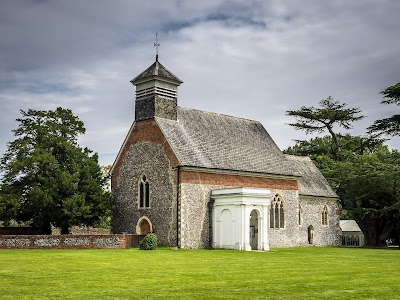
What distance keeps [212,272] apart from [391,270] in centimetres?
782

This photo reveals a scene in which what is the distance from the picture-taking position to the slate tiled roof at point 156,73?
144 ft

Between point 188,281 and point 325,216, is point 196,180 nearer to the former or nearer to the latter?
point 325,216

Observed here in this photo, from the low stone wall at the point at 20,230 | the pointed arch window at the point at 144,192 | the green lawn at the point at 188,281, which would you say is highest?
the pointed arch window at the point at 144,192

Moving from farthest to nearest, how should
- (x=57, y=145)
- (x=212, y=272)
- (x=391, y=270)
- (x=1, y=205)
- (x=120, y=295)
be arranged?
1. (x=57, y=145)
2. (x=1, y=205)
3. (x=391, y=270)
4. (x=212, y=272)
5. (x=120, y=295)

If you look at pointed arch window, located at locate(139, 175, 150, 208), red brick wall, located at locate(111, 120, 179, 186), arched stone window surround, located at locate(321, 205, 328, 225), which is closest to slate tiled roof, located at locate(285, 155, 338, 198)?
arched stone window surround, located at locate(321, 205, 328, 225)

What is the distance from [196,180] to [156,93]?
7.43 m

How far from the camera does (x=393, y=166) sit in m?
50.6

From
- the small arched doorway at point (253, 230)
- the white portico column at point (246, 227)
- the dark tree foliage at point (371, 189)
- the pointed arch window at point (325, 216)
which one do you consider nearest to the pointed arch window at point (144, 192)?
the white portico column at point (246, 227)

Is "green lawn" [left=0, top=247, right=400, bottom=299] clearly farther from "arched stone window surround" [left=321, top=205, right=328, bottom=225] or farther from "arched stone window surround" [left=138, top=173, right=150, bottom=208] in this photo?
"arched stone window surround" [left=321, top=205, right=328, bottom=225]

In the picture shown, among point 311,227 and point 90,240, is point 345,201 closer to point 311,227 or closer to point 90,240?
point 311,227

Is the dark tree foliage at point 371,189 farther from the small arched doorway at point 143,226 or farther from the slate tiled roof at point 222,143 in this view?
the small arched doorway at point 143,226

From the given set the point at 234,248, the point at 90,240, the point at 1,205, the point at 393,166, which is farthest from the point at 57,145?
the point at 393,166

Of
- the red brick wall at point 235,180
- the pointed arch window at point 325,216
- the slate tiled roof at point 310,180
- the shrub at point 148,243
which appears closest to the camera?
the shrub at point 148,243

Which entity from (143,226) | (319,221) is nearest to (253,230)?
(143,226)
